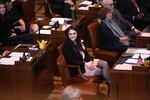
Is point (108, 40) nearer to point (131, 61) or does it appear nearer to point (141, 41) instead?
point (141, 41)

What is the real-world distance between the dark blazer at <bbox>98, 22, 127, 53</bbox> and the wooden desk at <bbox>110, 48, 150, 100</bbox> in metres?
1.65

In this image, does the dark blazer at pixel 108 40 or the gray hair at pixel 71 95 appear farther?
the dark blazer at pixel 108 40

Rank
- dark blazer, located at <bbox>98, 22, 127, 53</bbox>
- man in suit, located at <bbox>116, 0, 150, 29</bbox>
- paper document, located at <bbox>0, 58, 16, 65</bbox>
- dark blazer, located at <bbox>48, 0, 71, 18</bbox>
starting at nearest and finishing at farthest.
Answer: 1. paper document, located at <bbox>0, 58, 16, 65</bbox>
2. dark blazer, located at <bbox>98, 22, 127, 53</bbox>
3. man in suit, located at <bbox>116, 0, 150, 29</bbox>
4. dark blazer, located at <bbox>48, 0, 71, 18</bbox>

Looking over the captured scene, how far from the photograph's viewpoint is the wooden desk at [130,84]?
587 cm

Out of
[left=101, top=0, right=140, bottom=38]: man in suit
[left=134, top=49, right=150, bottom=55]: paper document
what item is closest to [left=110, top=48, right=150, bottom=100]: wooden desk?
[left=134, top=49, right=150, bottom=55]: paper document

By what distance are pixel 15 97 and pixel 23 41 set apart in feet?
5.40

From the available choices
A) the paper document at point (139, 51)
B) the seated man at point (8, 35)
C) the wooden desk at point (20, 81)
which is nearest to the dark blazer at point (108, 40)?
the paper document at point (139, 51)

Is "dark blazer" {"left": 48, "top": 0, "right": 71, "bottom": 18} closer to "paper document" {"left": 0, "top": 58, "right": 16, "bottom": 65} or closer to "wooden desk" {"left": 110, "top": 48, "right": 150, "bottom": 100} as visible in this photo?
"paper document" {"left": 0, "top": 58, "right": 16, "bottom": 65}

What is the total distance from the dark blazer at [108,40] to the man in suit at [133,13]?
105 cm

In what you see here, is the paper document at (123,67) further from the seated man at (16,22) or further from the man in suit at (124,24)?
the seated man at (16,22)

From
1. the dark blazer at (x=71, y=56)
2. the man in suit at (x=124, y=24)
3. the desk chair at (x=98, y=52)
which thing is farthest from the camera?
the man in suit at (x=124, y=24)

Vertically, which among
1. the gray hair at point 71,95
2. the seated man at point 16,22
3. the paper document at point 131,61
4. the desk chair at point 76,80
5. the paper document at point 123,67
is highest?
the seated man at point 16,22

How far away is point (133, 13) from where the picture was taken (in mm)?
8648

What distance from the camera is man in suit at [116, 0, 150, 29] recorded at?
852cm
